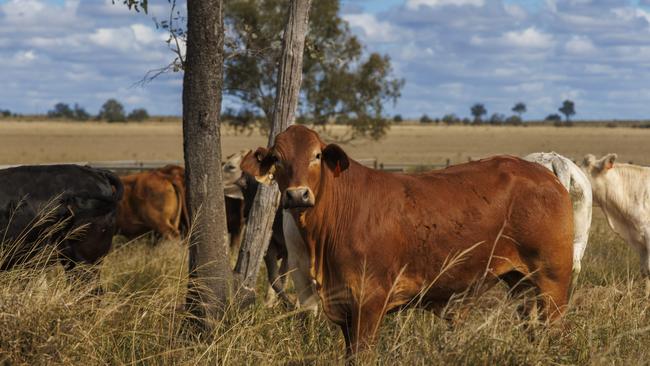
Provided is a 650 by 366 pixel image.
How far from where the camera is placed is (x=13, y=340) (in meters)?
5.27

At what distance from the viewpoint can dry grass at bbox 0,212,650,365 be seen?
527cm

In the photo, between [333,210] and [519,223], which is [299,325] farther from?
[519,223]

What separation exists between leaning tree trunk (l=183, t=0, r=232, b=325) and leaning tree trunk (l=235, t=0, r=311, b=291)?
63cm

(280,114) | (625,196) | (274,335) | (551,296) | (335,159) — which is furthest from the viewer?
(625,196)

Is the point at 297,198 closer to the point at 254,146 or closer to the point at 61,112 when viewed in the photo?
the point at 254,146

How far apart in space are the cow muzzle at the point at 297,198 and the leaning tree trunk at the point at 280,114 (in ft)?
6.84

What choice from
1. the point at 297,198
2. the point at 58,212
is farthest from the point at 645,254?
the point at 58,212

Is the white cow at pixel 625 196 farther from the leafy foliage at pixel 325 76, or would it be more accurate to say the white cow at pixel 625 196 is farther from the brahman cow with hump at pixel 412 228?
the leafy foliage at pixel 325 76

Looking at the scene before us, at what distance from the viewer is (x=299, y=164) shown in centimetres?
565

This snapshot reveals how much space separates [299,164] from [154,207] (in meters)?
8.26

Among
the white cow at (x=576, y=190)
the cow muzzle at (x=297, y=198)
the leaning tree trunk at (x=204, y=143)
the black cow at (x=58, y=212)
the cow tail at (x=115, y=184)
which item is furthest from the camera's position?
the cow tail at (x=115, y=184)

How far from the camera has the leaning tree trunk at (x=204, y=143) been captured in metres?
6.75

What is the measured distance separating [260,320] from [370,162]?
83.6 ft

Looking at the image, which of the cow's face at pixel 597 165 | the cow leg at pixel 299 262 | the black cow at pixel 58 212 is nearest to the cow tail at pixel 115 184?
the black cow at pixel 58 212
